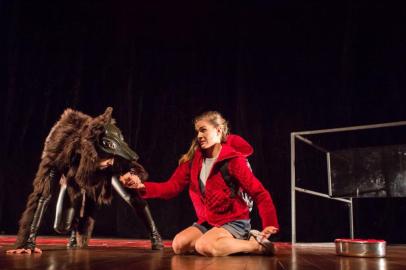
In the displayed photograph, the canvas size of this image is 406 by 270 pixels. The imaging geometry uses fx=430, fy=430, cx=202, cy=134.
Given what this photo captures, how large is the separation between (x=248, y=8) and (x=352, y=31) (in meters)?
0.86

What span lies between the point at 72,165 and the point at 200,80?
1.79m

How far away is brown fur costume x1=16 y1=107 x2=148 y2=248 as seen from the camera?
1.90 meters

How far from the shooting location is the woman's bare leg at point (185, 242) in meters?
1.93

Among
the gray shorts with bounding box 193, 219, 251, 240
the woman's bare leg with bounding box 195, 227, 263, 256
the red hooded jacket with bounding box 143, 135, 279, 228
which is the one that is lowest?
the woman's bare leg with bounding box 195, 227, 263, 256

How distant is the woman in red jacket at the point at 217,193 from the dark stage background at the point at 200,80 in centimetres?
127

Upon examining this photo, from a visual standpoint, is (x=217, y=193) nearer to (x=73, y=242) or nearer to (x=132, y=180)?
(x=132, y=180)

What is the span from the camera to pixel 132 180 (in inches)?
79.6

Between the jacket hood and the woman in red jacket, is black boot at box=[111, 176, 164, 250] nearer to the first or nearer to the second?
the woman in red jacket

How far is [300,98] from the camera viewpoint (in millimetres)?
3301

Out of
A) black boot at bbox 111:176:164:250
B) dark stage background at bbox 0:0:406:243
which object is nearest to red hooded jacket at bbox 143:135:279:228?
black boot at bbox 111:176:164:250

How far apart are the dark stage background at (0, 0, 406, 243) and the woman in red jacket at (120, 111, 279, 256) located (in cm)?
127

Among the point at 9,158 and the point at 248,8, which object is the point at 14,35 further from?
the point at 248,8

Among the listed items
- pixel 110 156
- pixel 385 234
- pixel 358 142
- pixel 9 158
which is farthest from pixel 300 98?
pixel 9 158

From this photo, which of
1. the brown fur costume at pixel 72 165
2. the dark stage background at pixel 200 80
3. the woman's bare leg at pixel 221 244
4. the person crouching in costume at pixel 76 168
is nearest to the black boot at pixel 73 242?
the person crouching in costume at pixel 76 168
